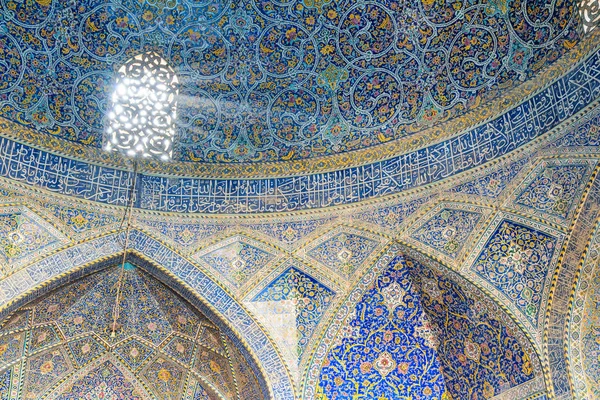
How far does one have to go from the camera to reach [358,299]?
10.7 metres

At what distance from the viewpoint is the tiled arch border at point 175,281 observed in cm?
993

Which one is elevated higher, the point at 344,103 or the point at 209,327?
the point at 344,103

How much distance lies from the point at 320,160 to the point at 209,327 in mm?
2846

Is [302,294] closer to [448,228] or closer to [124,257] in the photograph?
[448,228]

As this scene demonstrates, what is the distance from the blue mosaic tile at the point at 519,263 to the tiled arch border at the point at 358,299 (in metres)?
0.18

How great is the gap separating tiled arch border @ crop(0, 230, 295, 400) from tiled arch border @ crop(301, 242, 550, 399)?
36cm

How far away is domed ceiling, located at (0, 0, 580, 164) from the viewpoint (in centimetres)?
1063

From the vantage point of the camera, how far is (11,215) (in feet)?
32.8

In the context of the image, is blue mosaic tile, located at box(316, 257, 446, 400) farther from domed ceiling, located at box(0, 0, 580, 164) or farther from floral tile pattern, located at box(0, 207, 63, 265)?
floral tile pattern, located at box(0, 207, 63, 265)

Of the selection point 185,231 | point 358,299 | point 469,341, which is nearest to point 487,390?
point 469,341

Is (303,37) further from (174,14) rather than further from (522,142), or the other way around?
(522,142)

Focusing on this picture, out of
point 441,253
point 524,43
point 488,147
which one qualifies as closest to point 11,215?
point 441,253

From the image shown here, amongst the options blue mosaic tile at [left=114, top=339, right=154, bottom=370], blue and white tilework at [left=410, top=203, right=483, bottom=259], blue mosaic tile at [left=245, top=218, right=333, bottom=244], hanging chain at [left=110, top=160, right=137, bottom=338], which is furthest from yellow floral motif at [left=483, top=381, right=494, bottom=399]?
hanging chain at [left=110, top=160, right=137, bottom=338]

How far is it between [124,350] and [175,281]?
52.0 inches
